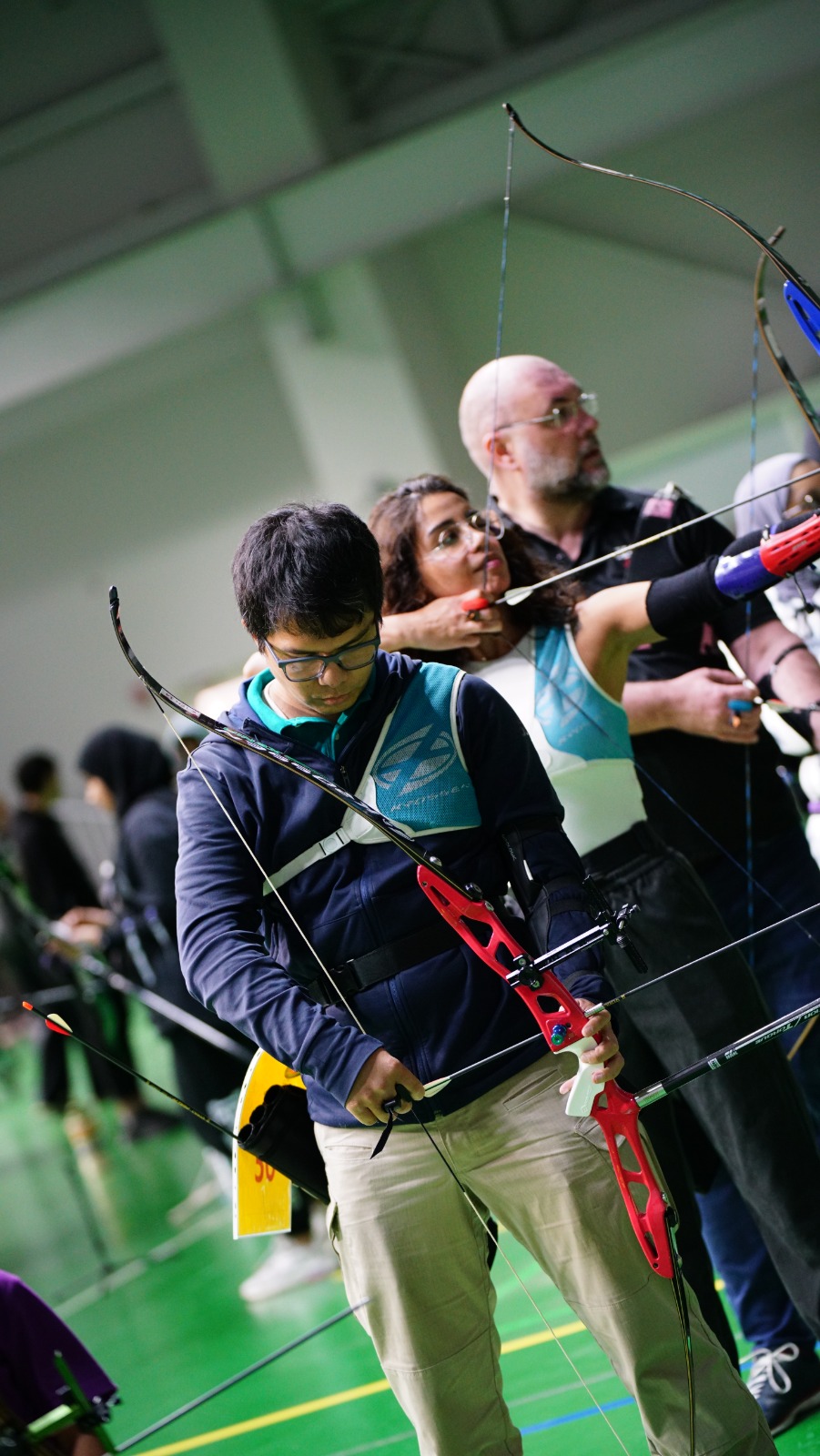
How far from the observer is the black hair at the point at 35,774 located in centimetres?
571

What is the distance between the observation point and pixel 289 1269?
11.4 feet

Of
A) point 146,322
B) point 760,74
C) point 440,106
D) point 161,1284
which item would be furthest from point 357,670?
point 146,322

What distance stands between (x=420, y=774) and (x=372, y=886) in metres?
0.13

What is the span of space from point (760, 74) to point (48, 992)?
4475 mm

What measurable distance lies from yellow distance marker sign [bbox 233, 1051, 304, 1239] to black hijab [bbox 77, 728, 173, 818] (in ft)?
7.94

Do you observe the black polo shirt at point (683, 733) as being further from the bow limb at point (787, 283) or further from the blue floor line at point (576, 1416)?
the blue floor line at point (576, 1416)

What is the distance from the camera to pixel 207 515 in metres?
8.26

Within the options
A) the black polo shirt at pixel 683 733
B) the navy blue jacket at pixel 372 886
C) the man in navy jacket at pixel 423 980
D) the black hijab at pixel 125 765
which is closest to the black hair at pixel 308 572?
the man in navy jacket at pixel 423 980

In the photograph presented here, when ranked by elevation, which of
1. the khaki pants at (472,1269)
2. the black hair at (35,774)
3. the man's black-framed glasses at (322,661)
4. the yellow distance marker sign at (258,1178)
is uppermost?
the black hair at (35,774)

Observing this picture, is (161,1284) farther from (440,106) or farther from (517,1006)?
(440,106)

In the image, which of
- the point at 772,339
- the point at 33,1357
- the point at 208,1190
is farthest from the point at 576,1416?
the point at 208,1190

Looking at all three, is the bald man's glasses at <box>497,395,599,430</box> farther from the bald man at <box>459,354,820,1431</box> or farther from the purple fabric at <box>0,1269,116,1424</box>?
the purple fabric at <box>0,1269,116,1424</box>

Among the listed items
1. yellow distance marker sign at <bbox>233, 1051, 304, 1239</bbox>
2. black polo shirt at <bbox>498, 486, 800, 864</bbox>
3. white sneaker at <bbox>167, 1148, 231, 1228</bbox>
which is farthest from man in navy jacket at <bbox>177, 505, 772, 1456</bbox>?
white sneaker at <bbox>167, 1148, 231, 1228</bbox>

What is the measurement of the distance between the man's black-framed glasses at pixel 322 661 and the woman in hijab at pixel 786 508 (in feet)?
2.50
